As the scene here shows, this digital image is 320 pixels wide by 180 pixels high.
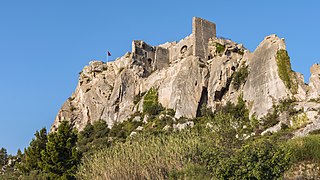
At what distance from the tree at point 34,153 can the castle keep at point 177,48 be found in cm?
3000

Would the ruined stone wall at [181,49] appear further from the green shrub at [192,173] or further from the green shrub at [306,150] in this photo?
the green shrub at [192,173]

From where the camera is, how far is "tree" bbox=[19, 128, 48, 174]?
31812 millimetres

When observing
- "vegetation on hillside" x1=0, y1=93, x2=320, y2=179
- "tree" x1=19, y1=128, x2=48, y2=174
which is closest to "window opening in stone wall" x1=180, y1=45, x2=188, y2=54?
"vegetation on hillside" x1=0, y1=93, x2=320, y2=179

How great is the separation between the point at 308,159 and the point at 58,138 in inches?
674

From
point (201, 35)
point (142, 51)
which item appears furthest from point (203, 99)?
point (142, 51)

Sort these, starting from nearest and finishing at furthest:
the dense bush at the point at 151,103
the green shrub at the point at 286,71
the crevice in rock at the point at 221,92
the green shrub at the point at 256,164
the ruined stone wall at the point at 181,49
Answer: the green shrub at the point at 256,164
the green shrub at the point at 286,71
the crevice in rock at the point at 221,92
the dense bush at the point at 151,103
the ruined stone wall at the point at 181,49

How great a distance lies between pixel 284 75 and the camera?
4369cm

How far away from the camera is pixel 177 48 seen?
66.5 meters

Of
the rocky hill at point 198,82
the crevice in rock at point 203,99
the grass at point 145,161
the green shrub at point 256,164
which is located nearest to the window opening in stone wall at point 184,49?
the rocky hill at point 198,82

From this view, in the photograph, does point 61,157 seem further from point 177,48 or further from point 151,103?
point 177,48

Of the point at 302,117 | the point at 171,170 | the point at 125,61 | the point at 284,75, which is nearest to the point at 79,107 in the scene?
the point at 125,61

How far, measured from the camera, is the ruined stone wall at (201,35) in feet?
198

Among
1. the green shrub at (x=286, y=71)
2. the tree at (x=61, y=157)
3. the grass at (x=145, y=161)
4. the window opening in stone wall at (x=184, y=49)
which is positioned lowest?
the grass at (x=145, y=161)

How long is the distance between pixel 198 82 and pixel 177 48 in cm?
1283
